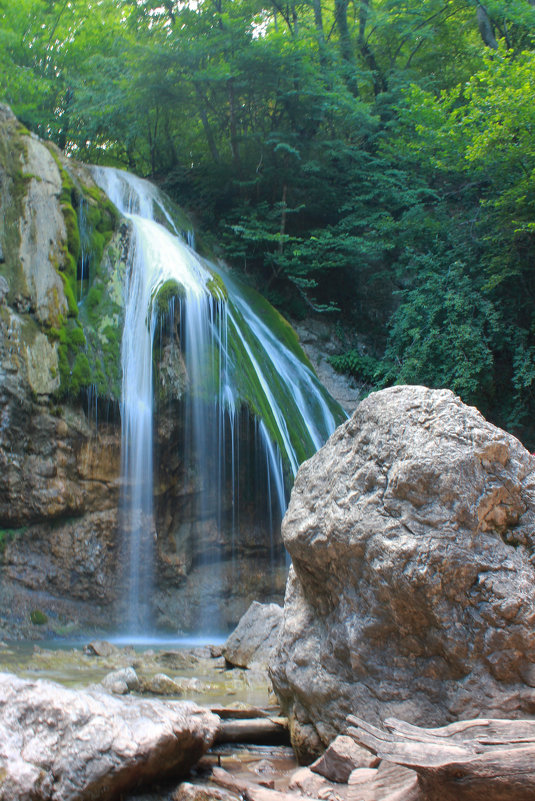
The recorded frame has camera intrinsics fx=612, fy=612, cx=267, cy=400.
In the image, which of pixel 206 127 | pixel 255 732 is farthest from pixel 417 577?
pixel 206 127

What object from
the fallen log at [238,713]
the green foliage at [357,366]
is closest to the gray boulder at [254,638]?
the fallen log at [238,713]

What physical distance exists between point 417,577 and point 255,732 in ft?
4.93

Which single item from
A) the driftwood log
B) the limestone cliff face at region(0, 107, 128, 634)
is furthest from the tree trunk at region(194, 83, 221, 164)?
the driftwood log

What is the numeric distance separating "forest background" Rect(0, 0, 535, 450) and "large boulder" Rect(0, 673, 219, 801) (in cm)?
1057

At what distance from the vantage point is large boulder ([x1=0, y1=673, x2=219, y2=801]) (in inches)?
88.4

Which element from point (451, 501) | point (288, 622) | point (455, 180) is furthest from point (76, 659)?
point (455, 180)

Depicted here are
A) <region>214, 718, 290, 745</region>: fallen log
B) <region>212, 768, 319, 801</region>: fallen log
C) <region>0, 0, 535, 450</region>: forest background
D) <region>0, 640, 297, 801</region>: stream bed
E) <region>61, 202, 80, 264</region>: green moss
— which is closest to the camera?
<region>212, 768, 319, 801</region>: fallen log

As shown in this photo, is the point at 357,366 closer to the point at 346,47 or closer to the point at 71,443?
the point at 71,443

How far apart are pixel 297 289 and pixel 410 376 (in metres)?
4.71

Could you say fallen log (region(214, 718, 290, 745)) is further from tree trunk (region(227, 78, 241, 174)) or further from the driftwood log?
tree trunk (region(227, 78, 241, 174))

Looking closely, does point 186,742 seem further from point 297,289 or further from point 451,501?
point 297,289

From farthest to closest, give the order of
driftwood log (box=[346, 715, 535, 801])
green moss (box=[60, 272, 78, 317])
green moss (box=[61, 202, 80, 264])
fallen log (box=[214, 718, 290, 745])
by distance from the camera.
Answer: green moss (box=[61, 202, 80, 264])
green moss (box=[60, 272, 78, 317])
fallen log (box=[214, 718, 290, 745])
driftwood log (box=[346, 715, 535, 801])

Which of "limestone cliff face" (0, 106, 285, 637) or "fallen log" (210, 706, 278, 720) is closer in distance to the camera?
"fallen log" (210, 706, 278, 720)

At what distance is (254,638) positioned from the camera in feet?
19.0
